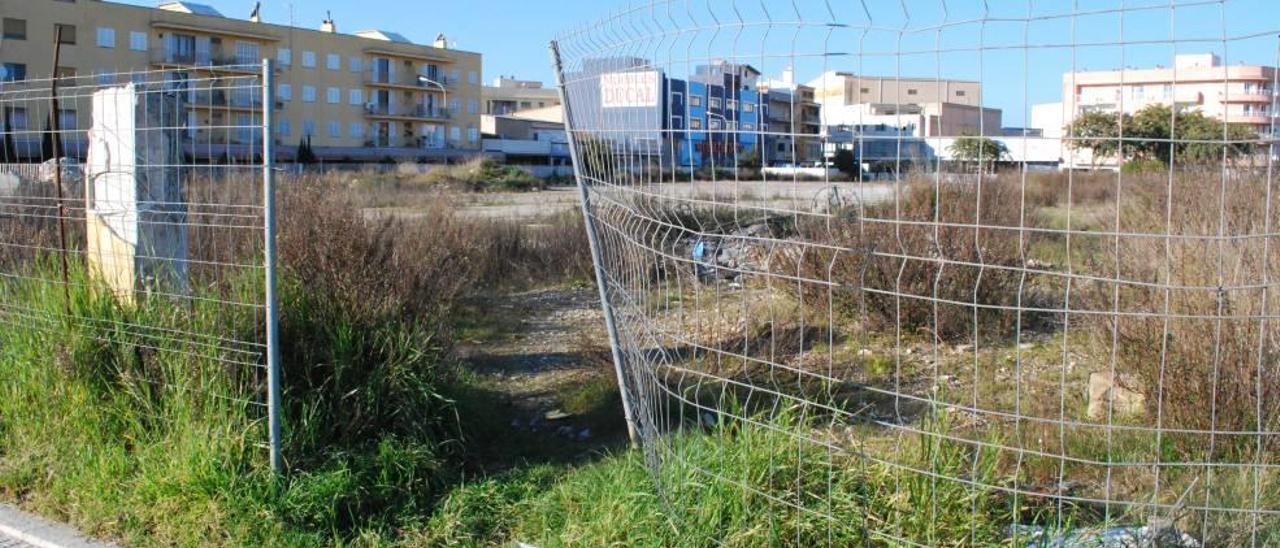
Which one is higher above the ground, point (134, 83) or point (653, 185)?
point (134, 83)

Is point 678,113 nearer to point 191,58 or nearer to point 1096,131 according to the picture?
point 1096,131

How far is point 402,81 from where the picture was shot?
250ft

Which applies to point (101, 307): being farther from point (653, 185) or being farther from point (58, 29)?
point (653, 185)

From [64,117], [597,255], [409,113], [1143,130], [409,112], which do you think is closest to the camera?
[1143,130]

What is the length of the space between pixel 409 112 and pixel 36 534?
73.6m

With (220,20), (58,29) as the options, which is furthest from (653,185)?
(220,20)

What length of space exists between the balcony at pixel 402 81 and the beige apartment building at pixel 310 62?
0.06 m

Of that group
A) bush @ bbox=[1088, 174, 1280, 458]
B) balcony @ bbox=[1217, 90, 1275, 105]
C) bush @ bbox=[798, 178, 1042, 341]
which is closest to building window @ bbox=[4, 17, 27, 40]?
bush @ bbox=[798, 178, 1042, 341]

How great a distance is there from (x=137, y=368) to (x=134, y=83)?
5.25 ft

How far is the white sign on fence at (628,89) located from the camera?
4430 mm

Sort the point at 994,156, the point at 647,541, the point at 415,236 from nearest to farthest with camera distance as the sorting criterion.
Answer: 1. the point at 994,156
2. the point at 647,541
3. the point at 415,236

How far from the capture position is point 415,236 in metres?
→ 10.9

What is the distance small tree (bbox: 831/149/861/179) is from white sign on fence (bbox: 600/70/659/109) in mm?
859

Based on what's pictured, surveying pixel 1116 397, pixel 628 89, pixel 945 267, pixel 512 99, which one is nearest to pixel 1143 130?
pixel 628 89
